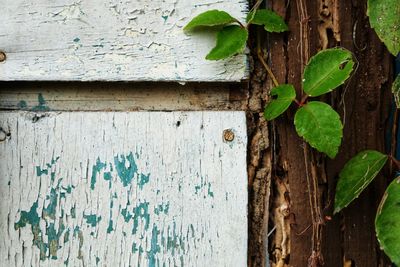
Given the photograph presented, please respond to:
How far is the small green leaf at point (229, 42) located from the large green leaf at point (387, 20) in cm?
19

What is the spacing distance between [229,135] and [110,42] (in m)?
0.24

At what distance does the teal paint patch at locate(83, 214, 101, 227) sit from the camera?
979mm

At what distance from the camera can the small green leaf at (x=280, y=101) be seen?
3.04 feet

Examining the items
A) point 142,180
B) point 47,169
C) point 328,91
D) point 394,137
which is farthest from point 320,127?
point 47,169

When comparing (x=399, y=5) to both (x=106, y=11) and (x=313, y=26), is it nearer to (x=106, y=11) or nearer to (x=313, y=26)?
(x=313, y=26)

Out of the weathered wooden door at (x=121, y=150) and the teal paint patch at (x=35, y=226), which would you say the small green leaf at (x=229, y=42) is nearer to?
the weathered wooden door at (x=121, y=150)

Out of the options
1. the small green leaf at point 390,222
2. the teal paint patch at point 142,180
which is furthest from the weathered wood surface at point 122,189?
the small green leaf at point 390,222

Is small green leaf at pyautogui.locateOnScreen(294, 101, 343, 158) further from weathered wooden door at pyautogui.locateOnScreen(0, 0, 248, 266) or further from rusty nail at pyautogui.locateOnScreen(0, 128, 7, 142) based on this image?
rusty nail at pyautogui.locateOnScreen(0, 128, 7, 142)

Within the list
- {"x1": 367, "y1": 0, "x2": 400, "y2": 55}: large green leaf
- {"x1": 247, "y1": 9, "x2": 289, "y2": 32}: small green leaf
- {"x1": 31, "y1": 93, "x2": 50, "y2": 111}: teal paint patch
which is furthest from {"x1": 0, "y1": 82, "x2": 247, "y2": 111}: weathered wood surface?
{"x1": 367, "y1": 0, "x2": 400, "y2": 55}: large green leaf

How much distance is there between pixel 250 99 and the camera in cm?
99

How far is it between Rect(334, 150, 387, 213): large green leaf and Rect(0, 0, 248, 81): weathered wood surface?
219 millimetres

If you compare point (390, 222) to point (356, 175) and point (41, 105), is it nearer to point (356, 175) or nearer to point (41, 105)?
point (356, 175)

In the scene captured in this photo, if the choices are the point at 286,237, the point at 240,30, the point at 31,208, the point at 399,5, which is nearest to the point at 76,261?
the point at 31,208

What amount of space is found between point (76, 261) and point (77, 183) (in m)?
0.13
